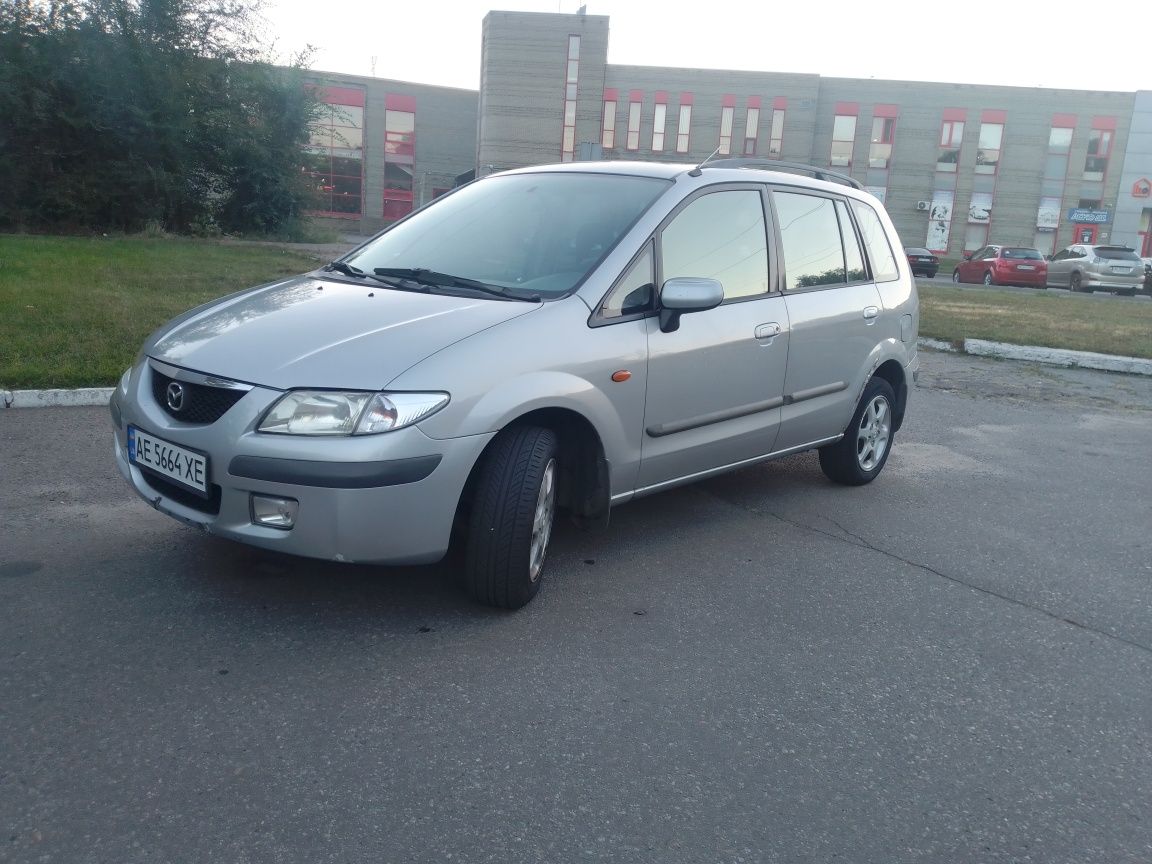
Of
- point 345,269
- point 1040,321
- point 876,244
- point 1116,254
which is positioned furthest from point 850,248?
point 1116,254

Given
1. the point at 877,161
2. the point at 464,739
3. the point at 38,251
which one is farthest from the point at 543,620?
the point at 877,161

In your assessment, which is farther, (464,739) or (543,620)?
(543,620)

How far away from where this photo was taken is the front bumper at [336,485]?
333cm

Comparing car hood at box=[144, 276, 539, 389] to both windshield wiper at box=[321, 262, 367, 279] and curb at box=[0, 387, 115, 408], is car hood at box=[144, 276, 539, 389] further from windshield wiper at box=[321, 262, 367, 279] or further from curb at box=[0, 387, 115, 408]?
curb at box=[0, 387, 115, 408]

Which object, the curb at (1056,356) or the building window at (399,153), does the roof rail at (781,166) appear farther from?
the building window at (399,153)

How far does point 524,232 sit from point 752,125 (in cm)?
5335

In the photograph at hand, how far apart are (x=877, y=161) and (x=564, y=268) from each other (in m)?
55.5

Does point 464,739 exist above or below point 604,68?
below

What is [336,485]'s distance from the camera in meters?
3.32

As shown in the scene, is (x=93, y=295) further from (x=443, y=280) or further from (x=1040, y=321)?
(x=1040, y=321)

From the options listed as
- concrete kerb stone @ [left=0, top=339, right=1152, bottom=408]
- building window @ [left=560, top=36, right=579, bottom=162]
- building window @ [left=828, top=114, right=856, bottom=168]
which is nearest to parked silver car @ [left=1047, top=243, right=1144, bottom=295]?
concrete kerb stone @ [left=0, top=339, right=1152, bottom=408]

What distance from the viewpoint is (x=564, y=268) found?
427 centimetres

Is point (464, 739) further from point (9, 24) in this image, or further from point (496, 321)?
point (9, 24)

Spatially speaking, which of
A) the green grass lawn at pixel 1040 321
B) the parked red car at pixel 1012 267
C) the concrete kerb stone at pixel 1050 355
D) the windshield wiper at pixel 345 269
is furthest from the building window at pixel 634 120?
the windshield wiper at pixel 345 269
